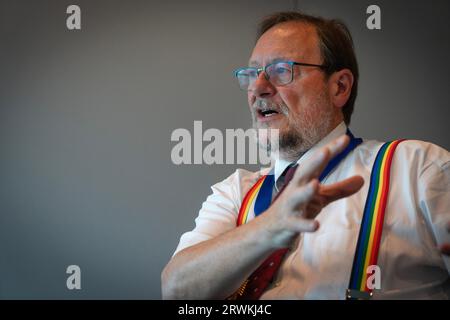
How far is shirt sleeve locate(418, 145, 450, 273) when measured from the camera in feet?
2.33

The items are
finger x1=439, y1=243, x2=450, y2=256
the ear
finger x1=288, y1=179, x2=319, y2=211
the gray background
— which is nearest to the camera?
finger x1=288, y1=179, x2=319, y2=211

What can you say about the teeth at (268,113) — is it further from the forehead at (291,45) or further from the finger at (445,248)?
the finger at (445,248)

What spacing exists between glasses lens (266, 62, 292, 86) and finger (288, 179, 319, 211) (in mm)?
516

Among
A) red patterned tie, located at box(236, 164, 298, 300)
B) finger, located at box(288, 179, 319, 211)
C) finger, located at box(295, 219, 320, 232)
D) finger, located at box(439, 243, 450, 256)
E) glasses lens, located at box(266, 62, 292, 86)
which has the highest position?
glasses lens, located at box(266, 62, 292, 86)

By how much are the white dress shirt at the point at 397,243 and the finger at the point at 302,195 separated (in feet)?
0.80

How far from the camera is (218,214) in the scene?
94cm

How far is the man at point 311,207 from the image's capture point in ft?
1.90

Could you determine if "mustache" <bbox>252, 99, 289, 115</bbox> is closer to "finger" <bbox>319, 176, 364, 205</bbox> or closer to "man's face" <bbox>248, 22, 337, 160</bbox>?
"man's face" <bbox>248, 22, 337, 160</bbox>

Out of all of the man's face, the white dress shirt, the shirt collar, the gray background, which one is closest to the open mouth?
the man's face

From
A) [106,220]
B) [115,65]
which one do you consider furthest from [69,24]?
[106,220]

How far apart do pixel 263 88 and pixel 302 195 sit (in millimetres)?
511

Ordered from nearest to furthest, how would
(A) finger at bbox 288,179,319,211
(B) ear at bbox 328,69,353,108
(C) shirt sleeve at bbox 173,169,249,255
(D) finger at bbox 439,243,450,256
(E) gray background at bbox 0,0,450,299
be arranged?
(A) finger at bbox 288,179,319,211 < (D) finger at bbox 439,243,450,256 < (C) shirt sleeve at bbox 173,169,249,255 < (B) ear at bbox 328,69,353,108 < (E) gray background at bbox 0,0,450,299

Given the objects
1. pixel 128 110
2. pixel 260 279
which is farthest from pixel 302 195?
pixel 128 110
